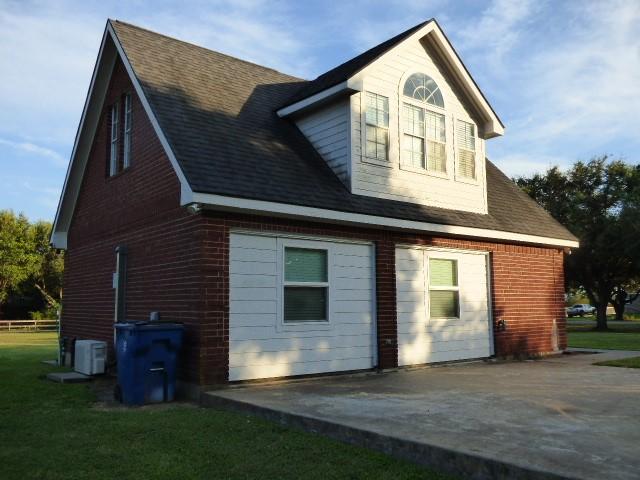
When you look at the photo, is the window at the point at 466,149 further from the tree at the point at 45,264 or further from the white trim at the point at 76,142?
the tree at the point at 45,264

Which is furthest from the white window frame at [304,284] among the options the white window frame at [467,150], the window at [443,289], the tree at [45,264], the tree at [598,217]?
the tree at [45,264]

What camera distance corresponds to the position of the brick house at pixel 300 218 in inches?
352

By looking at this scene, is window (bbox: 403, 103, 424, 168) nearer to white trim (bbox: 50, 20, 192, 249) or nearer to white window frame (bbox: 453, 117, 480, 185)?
white window frame (bbox: 453, 117, 480, 185)

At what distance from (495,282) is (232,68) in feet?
25.1

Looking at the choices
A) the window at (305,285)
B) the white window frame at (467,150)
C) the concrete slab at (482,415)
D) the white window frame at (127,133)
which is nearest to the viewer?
the concrete slab at (482,415)

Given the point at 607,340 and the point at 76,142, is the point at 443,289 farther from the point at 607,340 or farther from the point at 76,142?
the point at 607,340

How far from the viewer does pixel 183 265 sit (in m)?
8.99

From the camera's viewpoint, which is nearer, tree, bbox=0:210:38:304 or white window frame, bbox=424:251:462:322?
white window frame, bbox=424:251:462:322

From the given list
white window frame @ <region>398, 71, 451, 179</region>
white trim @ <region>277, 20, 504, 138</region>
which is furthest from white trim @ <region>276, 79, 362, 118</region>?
white window frame @ <region>398, 71, 451, 179</region>

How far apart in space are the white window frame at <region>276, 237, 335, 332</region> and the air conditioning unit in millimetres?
3868

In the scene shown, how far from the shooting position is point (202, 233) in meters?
8.55

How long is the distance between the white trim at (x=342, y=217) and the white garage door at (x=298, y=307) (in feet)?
1.84

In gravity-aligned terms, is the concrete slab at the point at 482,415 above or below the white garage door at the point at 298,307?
below

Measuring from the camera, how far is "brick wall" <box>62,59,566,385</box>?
28.2 ft
